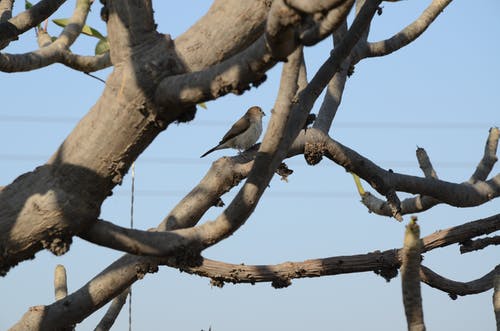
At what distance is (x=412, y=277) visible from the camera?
2201mm

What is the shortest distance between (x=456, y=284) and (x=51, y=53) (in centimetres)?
269

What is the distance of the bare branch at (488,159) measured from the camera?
200 inches

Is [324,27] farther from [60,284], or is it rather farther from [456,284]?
[60,284]

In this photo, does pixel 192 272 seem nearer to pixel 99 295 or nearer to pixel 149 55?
pixel 99 295

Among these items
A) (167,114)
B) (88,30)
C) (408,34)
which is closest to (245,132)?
(88,30)

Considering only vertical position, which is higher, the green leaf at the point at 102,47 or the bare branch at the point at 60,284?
the green leaf at the point at 102,47

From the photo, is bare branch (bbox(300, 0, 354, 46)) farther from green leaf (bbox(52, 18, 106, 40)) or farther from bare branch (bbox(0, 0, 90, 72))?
green leaf (bbox(52, 18, 106, 40))

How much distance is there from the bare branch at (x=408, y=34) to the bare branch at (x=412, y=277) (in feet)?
10.0

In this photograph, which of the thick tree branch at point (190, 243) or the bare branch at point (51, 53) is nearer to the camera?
the thick tree branch at point (190, 243)

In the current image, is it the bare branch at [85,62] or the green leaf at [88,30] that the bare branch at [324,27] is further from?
the green leaf at [88,30]

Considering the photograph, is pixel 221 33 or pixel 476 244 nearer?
pixel 221 33

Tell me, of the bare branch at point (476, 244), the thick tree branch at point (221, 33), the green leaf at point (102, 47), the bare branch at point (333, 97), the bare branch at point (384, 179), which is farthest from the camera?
the green leaf at point (102, 47)

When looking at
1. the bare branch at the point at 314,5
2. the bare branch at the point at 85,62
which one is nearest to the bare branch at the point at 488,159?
the bare branch at the point at 85,62

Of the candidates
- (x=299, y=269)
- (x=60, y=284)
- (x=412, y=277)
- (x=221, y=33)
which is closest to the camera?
(x=412, y=277)
